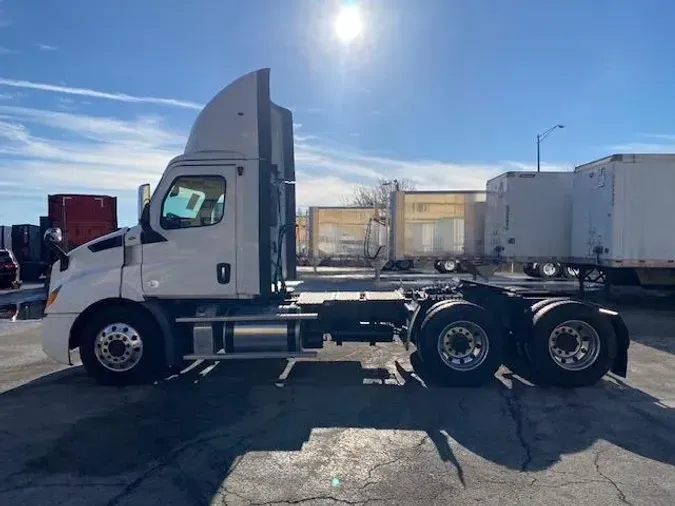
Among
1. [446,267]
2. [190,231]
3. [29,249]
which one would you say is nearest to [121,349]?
[190,231]

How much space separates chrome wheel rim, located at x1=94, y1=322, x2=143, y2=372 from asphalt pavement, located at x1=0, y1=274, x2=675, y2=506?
340 millimetres

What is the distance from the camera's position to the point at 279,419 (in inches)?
251

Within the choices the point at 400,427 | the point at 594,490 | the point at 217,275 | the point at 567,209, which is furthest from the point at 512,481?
the point at 567,209

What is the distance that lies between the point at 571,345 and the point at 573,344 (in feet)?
0.10

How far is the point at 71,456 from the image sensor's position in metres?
5.32

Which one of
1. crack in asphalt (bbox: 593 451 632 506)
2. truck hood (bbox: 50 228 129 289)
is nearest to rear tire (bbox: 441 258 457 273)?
truck hood (bbox: 50 228 129 289)

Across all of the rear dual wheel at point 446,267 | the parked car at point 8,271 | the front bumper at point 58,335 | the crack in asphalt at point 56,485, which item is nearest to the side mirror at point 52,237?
the front bumper at point 58,335

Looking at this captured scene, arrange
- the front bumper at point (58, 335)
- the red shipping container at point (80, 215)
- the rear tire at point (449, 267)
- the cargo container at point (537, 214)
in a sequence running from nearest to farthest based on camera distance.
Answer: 1. the front bumper at point (58, 335)
2. the cargo container at point (537, 214)
3. the red shipping container at point (80, 215)
4. the rear tire at point (449, 267)

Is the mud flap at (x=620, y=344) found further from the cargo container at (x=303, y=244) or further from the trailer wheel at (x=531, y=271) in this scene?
the cargo container at (x=303, y=244)

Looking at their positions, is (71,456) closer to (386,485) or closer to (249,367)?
(386,485)

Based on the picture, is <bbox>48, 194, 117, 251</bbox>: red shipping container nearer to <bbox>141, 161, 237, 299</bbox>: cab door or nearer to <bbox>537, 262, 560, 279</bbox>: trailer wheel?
<bbox>141, 161, 237, 299</bbox>: cab door

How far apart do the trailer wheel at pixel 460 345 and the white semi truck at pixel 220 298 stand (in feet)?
0.04

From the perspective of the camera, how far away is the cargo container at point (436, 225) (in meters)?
24.8

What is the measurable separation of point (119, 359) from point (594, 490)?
5.84 metres
